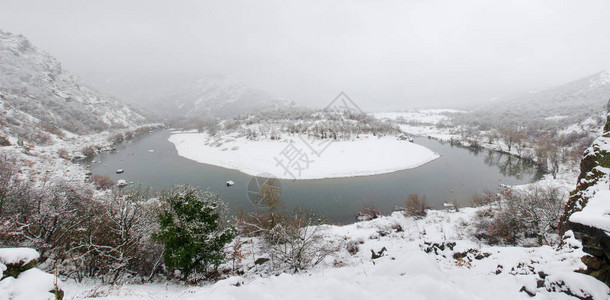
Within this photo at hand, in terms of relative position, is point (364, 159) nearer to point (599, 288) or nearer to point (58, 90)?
point (599, 288)

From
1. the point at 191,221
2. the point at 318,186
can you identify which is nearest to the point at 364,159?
the point at 318,186

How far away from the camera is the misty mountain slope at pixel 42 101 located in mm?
65312

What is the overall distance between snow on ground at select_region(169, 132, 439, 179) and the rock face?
33230 millimetres

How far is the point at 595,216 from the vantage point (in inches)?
195

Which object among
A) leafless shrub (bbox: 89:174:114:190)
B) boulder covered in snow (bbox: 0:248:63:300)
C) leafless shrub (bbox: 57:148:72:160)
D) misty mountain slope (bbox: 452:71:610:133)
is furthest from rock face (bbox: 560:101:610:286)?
misty mountain slope (bbox: 452:71:610:133)

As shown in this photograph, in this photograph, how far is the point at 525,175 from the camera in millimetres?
41906

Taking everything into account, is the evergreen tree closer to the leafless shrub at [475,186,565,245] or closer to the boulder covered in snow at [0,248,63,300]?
the boulder covered in snow at [0,248,63,300]

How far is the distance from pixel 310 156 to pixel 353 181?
17.5 metres

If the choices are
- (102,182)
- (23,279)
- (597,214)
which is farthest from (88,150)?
(597,214)

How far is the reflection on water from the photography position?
31.0 m

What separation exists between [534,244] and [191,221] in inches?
836

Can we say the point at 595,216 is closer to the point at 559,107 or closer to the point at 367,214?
the point at 367,214

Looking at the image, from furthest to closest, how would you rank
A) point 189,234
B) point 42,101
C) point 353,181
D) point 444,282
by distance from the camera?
1. point 42,101
2. point 353,181
3. point 189,234
4. point 444,282

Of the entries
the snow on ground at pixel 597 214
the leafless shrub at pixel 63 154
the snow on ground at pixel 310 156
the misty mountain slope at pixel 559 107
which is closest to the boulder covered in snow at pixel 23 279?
the snow on ground at pixel 597 214
